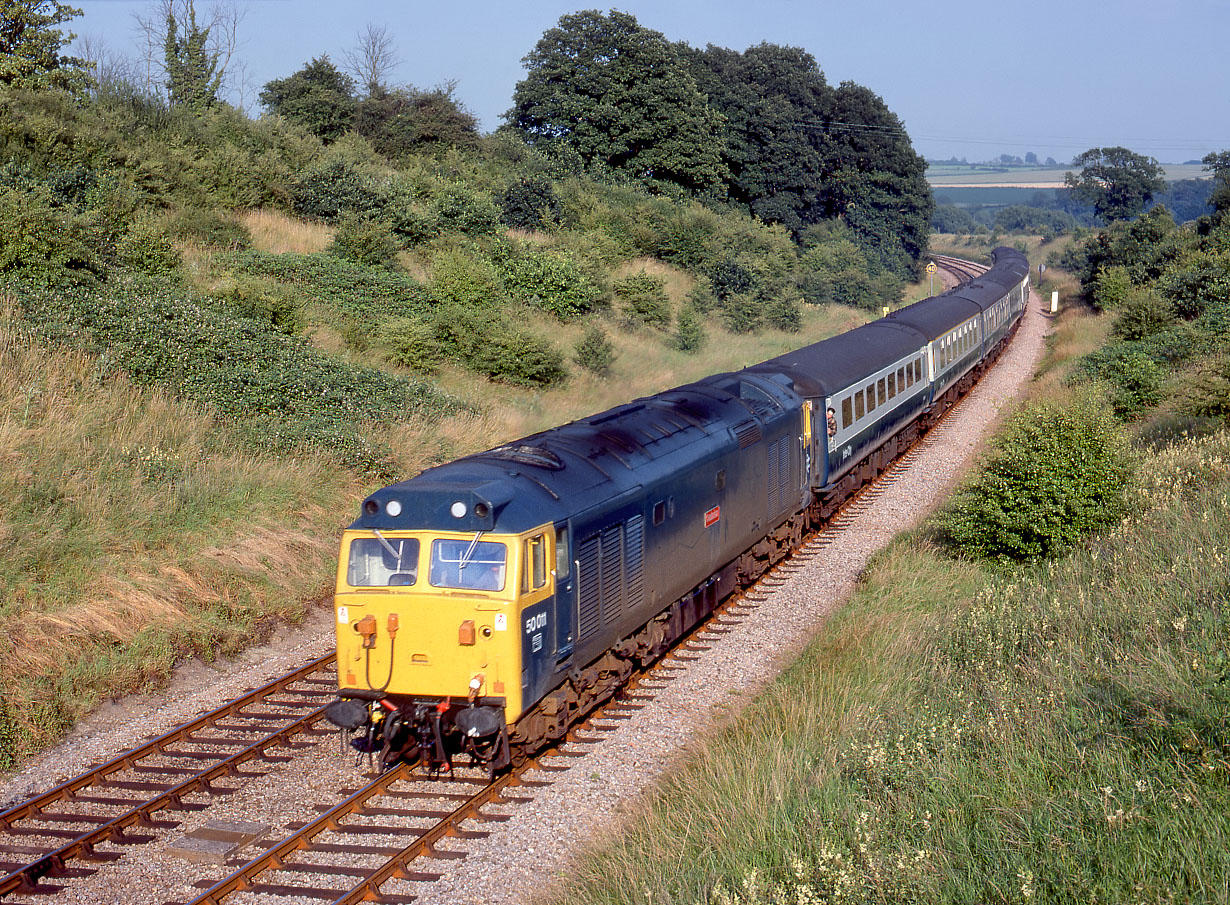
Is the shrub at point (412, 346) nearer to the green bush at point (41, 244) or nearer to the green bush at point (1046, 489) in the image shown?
the green bush at point (41, 244)

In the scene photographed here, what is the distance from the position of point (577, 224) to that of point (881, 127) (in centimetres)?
3098

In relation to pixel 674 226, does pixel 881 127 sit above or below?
above

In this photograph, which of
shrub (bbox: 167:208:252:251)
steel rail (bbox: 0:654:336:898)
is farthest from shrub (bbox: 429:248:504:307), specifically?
steel rail (bbox: 0:654:336:898)

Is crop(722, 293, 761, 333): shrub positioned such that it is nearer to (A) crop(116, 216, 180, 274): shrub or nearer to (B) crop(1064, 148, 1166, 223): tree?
(A) crop(116, 216, 180, 274): shrub

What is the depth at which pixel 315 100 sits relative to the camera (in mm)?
42812

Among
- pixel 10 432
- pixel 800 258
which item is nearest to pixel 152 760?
pixel 10 432

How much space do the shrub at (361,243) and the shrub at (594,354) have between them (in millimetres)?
6165

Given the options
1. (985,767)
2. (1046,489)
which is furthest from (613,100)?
(985,767)

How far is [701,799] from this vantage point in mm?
8383

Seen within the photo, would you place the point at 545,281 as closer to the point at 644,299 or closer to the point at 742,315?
the point at 644,299

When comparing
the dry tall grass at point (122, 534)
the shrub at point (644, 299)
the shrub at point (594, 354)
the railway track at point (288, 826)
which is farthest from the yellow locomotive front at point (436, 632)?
the shrub at point (644, 299)

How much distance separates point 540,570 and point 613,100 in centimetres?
4417

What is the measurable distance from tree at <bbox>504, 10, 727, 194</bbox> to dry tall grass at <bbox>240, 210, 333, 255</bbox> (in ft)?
65.6

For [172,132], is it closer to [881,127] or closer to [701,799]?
[701,799]
